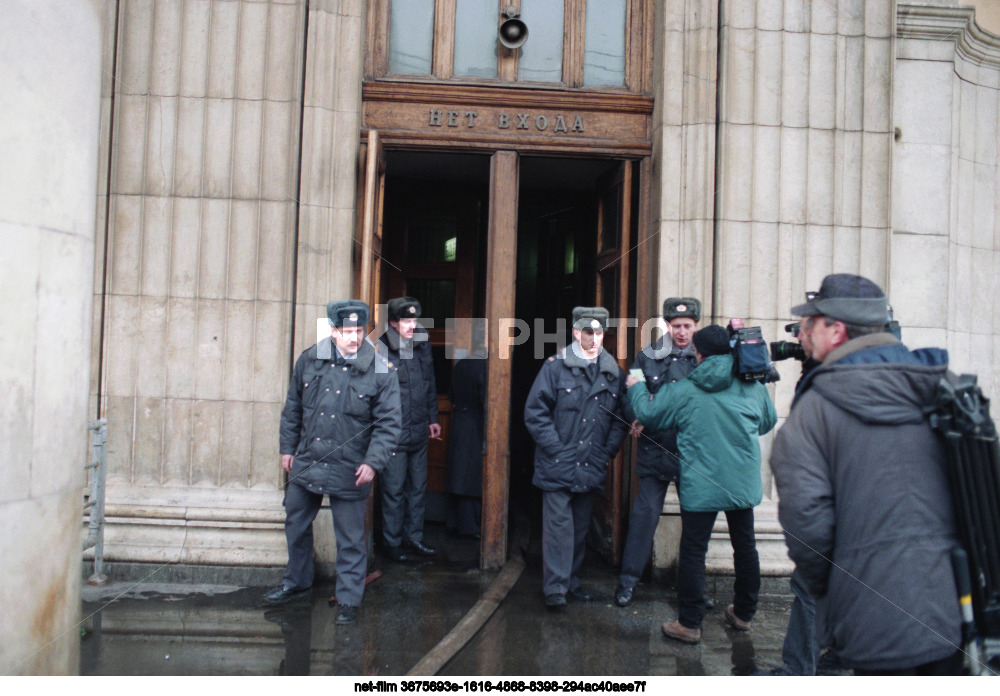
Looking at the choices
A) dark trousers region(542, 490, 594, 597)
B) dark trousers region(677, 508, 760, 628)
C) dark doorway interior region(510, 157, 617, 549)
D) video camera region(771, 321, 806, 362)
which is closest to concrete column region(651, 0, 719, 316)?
dark doorway interior region(510, 157, 617, 549)

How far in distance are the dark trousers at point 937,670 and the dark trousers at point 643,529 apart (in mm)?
2667

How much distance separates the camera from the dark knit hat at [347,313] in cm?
473

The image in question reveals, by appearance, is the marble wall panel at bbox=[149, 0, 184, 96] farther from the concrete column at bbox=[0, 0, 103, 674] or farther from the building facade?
the concrete column at bbox=[0, 0, 103, 674]

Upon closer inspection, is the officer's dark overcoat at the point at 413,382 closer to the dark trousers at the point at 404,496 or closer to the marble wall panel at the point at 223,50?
the dark trousers at the point at 404,496

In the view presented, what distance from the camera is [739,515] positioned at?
14.7 feet

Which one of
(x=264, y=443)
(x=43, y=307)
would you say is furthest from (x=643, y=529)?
(x=43, y=307)

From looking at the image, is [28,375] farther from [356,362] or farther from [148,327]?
[148,327]

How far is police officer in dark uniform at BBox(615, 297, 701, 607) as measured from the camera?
5.07m

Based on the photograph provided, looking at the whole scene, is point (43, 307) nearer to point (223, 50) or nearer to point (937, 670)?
point (937, 670)

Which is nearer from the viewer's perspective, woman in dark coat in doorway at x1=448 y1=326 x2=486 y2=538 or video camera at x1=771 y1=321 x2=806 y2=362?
video camera at x1=771 y1=321 x2=806 y2=362

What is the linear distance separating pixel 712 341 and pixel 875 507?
193 cm

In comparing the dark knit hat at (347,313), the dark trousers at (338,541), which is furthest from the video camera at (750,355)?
the dark trousers at (338,541)

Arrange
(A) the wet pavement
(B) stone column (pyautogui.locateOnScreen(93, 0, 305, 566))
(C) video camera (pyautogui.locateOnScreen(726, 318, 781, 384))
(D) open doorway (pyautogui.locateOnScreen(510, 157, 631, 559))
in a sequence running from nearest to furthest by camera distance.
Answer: (A) the wet pavement < (C) video camera (pyautogui.locateOnScreen(726, 318, 781, 384)) < (B) stone column (pyautogui.locateOnScreen(93, 0, 305, 566)) < (D) open doorway (pyautogui.locateOnScreen(510, 157, 631, 559))

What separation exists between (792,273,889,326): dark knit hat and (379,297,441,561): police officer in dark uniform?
3851mm
